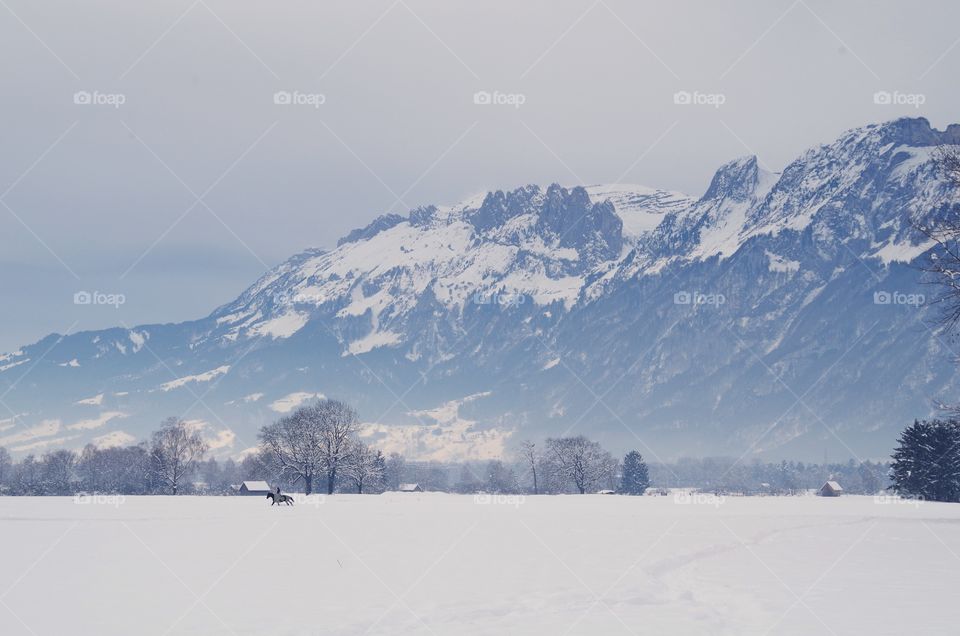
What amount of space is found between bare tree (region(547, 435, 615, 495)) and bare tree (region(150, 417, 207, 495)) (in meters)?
69.1

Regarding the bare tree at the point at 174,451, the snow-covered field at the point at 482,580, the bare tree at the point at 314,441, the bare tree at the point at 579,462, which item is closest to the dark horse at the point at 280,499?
the snow-covered field at the point at 482,580

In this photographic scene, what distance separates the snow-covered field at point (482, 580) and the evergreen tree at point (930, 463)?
163 feet

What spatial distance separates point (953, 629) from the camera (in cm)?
1914

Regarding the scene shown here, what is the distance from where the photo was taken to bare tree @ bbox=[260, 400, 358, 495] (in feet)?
427

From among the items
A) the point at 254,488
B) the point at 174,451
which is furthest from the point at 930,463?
the point at 254,488

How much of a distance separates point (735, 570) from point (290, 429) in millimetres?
112372

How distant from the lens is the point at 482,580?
2688 centimetres

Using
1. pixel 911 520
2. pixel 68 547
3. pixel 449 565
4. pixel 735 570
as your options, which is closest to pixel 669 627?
pixel 735 570

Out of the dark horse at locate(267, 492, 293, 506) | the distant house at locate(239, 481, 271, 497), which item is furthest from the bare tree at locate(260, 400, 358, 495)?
the distant house at locate(239, 481, 271, 497)

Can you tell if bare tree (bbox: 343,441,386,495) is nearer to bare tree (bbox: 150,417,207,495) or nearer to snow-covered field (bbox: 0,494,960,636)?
bare tree (bbox: 150,417,207,495)

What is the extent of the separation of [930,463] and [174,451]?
13025cm

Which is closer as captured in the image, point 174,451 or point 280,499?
point 280,499

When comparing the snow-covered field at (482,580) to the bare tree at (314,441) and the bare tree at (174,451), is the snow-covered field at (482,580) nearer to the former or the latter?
the bare tree at (314,441)

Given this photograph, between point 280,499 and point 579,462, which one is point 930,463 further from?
point 579,462
